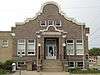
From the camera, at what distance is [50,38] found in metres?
45.0

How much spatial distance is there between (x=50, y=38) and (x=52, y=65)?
5.94m

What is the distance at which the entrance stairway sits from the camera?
39.5 m

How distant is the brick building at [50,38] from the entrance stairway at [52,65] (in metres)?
2.40

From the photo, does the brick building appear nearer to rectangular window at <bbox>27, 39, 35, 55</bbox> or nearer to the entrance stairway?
rectangular window at <bbox>27, 39, 35, 55</bbox>

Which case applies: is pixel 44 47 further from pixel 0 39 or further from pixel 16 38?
pixel 0 39

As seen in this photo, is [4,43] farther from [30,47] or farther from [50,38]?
[50,38]

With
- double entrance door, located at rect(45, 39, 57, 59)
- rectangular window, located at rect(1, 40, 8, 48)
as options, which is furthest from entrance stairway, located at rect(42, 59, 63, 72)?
rectangular window, located at rect(1, 40, 8, 48)

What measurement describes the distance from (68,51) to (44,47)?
3923mm

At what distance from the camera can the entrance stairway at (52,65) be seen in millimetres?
39500

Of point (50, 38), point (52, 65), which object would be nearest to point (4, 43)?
point (50, 38)

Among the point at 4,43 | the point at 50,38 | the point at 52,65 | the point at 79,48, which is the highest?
the point at 50,38

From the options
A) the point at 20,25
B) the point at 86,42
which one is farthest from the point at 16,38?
the point at 86,42

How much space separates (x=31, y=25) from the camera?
4547cm

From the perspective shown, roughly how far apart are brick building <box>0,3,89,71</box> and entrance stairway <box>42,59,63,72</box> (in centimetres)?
240
